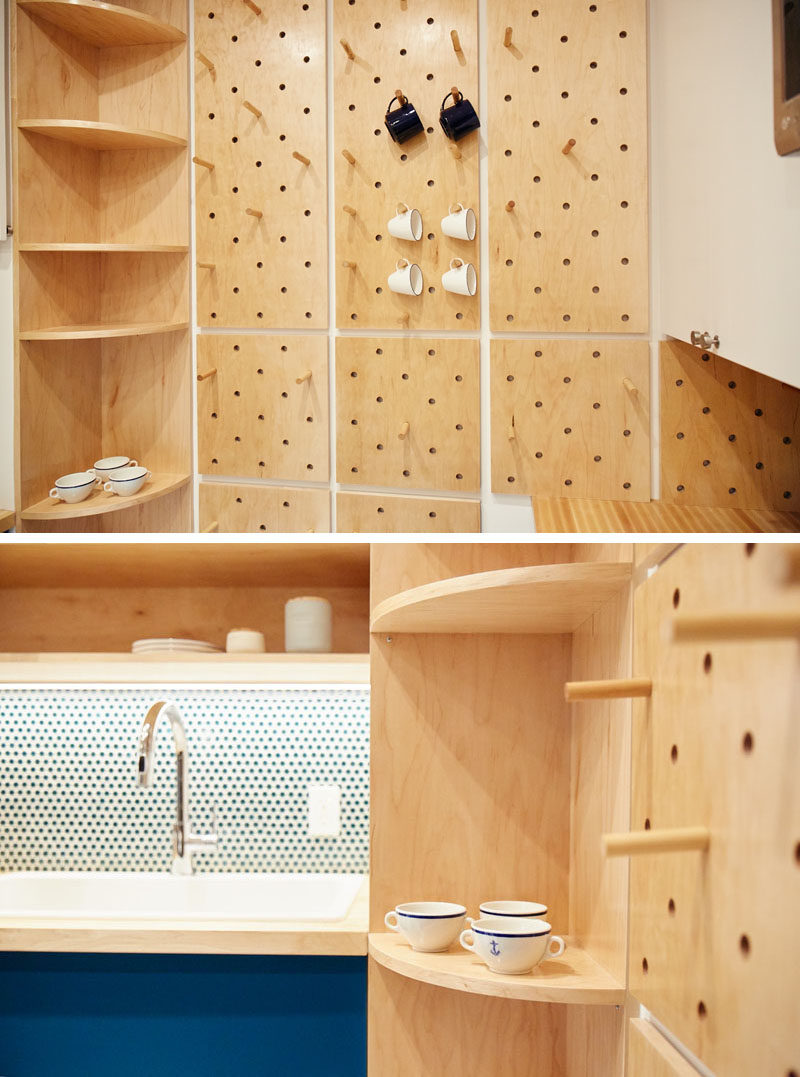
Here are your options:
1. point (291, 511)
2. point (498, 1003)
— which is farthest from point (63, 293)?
point (498, 1003)

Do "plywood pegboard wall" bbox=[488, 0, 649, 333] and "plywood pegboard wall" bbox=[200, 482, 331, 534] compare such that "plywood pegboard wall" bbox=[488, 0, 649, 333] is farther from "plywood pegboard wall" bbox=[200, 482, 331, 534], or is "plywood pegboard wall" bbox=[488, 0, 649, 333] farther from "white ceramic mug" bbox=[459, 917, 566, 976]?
"white ceramic mug" bbox=[459, 917, 566, 976]

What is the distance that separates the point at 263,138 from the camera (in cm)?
102

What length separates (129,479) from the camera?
991 millimetres

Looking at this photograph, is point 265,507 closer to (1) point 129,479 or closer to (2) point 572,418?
(1) point 129,479

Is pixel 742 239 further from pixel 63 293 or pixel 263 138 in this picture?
pixel 63 293

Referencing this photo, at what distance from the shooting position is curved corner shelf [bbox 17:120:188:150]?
3.07 ft

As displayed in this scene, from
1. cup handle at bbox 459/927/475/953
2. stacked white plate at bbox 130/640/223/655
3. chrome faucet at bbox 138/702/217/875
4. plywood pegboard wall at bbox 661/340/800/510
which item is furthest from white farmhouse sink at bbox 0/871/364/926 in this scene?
plywood pegboard wall at bbox 661/340/800/510

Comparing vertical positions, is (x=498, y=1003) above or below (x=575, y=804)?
below

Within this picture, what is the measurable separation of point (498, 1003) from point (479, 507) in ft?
2.03

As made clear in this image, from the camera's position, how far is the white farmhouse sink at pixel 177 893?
169cm

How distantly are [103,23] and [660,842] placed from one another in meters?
0.89

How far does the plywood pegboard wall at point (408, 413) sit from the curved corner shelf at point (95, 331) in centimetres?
18

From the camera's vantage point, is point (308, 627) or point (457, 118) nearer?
point (457, 118)

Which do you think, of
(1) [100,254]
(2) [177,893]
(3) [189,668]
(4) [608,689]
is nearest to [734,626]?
(4) [608,689]
